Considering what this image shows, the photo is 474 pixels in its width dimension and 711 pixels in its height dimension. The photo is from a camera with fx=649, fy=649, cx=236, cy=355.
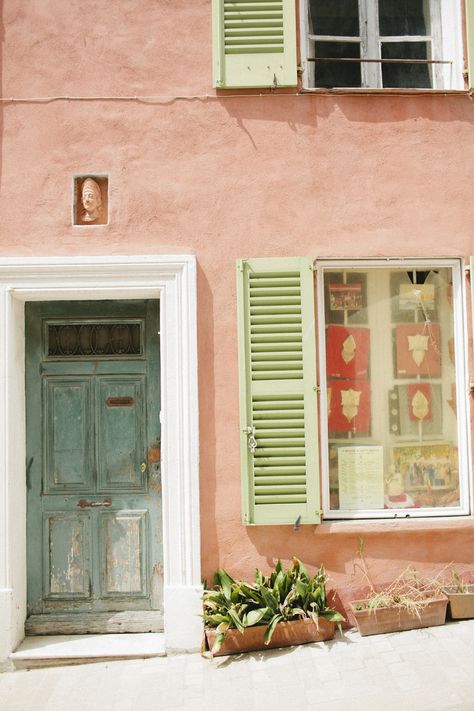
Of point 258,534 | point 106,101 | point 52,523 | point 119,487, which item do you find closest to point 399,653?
point 258,534

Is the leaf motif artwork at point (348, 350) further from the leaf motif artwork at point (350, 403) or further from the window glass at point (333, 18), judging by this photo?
the window glass at point (333, 18)

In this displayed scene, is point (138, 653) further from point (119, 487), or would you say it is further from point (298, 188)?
point (298, 188)

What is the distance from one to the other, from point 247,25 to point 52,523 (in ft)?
12.6

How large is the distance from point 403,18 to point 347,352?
260cm

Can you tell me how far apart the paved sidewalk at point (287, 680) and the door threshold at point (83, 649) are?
5 centimetres

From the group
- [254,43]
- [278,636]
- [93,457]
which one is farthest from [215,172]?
[278,636]

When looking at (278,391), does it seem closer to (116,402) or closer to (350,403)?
(350,403)

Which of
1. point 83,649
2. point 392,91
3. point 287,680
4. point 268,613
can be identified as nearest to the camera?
point 287,680

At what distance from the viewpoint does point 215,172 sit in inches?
178

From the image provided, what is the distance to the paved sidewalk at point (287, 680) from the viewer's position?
3.61 meters

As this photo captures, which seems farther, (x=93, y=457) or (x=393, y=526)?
(x=93, y=457)

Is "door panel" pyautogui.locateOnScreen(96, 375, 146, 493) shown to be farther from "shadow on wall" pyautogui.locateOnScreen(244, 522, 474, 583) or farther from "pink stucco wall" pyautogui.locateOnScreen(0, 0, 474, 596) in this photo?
"shadow on wall" pyautogui.locateOnScreen(244, 522, 474, 583)

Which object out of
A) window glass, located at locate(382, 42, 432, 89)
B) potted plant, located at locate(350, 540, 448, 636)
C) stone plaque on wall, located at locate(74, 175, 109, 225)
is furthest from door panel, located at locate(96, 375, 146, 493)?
window glass, located at locate(382, 42, 432, 89)

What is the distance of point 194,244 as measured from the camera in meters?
4.49
